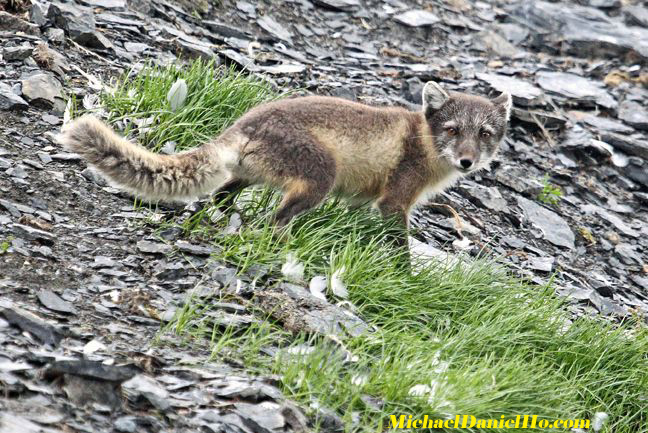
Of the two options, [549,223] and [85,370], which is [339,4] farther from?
[85,370]

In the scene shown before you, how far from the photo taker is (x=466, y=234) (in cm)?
783

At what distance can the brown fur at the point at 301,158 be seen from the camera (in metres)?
5.23

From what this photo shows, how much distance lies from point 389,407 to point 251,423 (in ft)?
2.55

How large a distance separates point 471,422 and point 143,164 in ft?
8.18

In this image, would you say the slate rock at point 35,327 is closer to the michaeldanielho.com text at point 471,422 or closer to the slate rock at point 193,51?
the michaeldanielho.com text at point 471,422

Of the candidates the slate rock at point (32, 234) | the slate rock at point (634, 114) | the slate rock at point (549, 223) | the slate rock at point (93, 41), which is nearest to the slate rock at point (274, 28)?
the slate rock at point (93, 41)

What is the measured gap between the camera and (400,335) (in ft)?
16.4

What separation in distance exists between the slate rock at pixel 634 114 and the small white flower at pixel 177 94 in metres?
6.68

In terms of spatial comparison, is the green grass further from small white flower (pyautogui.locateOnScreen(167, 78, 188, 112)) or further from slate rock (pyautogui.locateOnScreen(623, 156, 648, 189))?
Result: slate rock (pyautogui.locateOnScreen(623, 156, 648, 189))

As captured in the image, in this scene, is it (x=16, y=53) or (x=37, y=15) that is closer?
(x=16, y=53)

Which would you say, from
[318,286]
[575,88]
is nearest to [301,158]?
[318,286]

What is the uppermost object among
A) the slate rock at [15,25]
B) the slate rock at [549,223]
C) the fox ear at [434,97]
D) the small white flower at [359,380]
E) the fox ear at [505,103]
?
the fox ear at [434,97]

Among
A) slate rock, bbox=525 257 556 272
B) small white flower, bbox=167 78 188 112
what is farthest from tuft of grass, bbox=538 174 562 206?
small white flower, bbox=167 78 188 112

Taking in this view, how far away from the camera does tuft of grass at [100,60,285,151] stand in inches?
263
